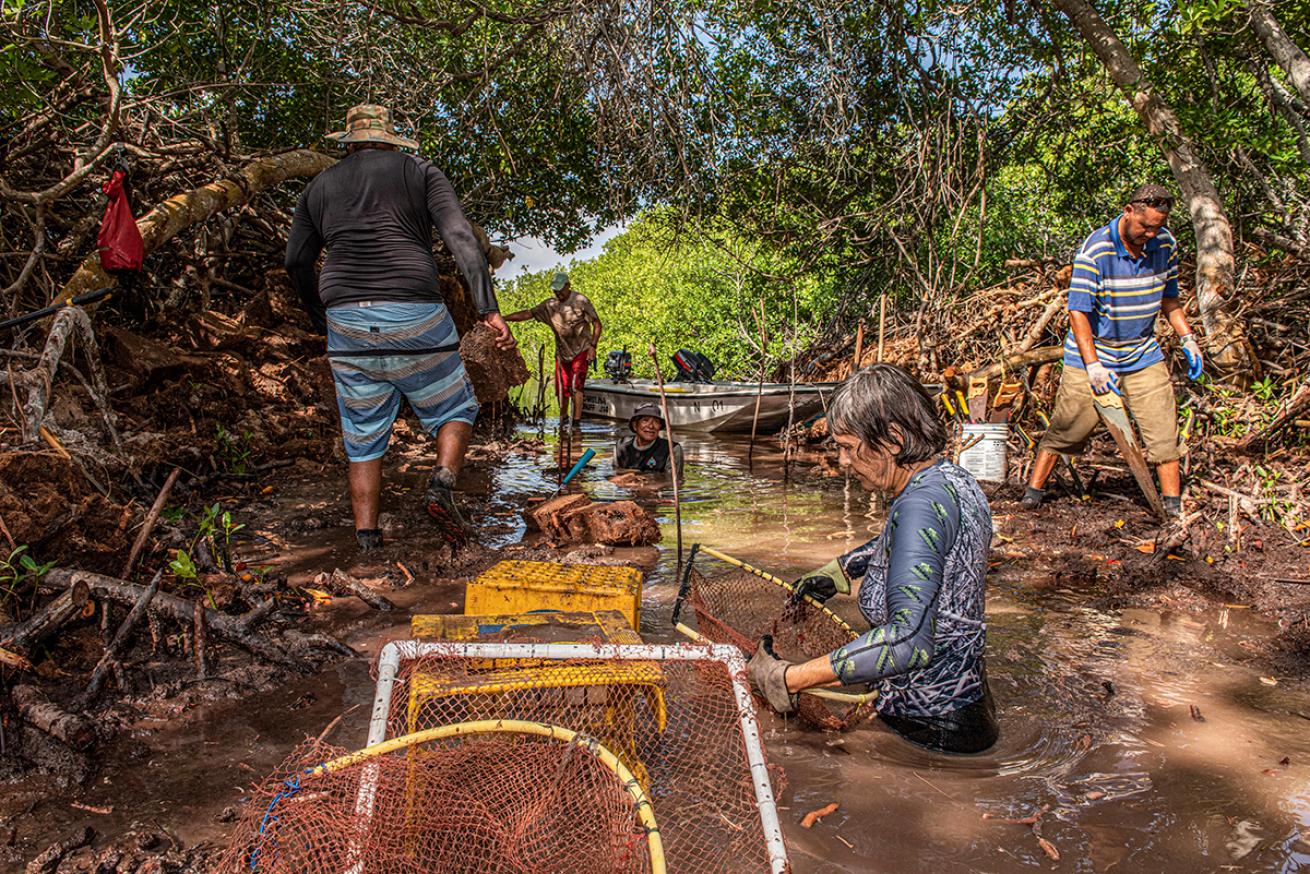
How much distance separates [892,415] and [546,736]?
1417mm

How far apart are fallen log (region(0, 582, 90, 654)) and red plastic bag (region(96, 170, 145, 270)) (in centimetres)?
320

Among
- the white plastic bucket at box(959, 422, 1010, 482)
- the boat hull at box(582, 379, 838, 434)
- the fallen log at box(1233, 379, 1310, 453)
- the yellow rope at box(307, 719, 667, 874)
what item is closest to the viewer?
the yellow rope at box(307, 719, 667, 874)

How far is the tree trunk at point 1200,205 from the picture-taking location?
20.8 feet

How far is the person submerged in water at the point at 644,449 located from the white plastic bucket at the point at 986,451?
8.77 feet

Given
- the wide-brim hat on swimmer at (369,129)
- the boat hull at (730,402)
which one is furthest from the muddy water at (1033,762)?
the boat hull at (730,402)

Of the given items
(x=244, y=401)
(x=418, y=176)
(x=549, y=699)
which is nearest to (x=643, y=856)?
(x=549, y=699)

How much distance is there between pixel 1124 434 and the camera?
5301mm

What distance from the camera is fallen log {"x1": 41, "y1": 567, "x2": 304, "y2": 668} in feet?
10.1

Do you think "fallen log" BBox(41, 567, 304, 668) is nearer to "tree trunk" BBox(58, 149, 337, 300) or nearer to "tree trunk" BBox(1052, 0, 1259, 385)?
"tree trunk" BBox(58, 149, 337, 300)

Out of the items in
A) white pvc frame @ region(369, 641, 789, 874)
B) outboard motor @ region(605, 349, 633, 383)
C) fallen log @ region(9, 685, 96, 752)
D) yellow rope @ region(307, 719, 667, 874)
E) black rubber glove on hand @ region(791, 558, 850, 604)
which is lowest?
fallen log @ region(9, 685, 96, 752)

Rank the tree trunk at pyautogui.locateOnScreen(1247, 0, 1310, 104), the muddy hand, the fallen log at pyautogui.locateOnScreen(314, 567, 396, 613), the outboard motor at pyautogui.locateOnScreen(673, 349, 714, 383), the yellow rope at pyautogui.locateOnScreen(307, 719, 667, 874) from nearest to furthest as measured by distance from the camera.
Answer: the yellow rope at pyautogui.locateOnScreen(307, 719, 667, 874), the fallen log at pyautogui.locateOnScreen(314, 567, 396, 613), the muddy hand, the tree trunk at pyautogui.locateOnScreen(1247, 0, 1310, 104), the outboard motor at pyautogui.locateOnScreen(673, 349, 714, 383)

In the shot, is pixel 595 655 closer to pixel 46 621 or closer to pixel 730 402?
pixel 46 621

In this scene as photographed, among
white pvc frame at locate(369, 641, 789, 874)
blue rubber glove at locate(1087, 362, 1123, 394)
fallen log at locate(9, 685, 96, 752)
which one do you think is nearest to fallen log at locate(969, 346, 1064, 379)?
blue rubber glove at locate(1087, 362, 1123, 394)

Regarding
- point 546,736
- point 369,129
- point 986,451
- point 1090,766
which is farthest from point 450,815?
point 986,451
